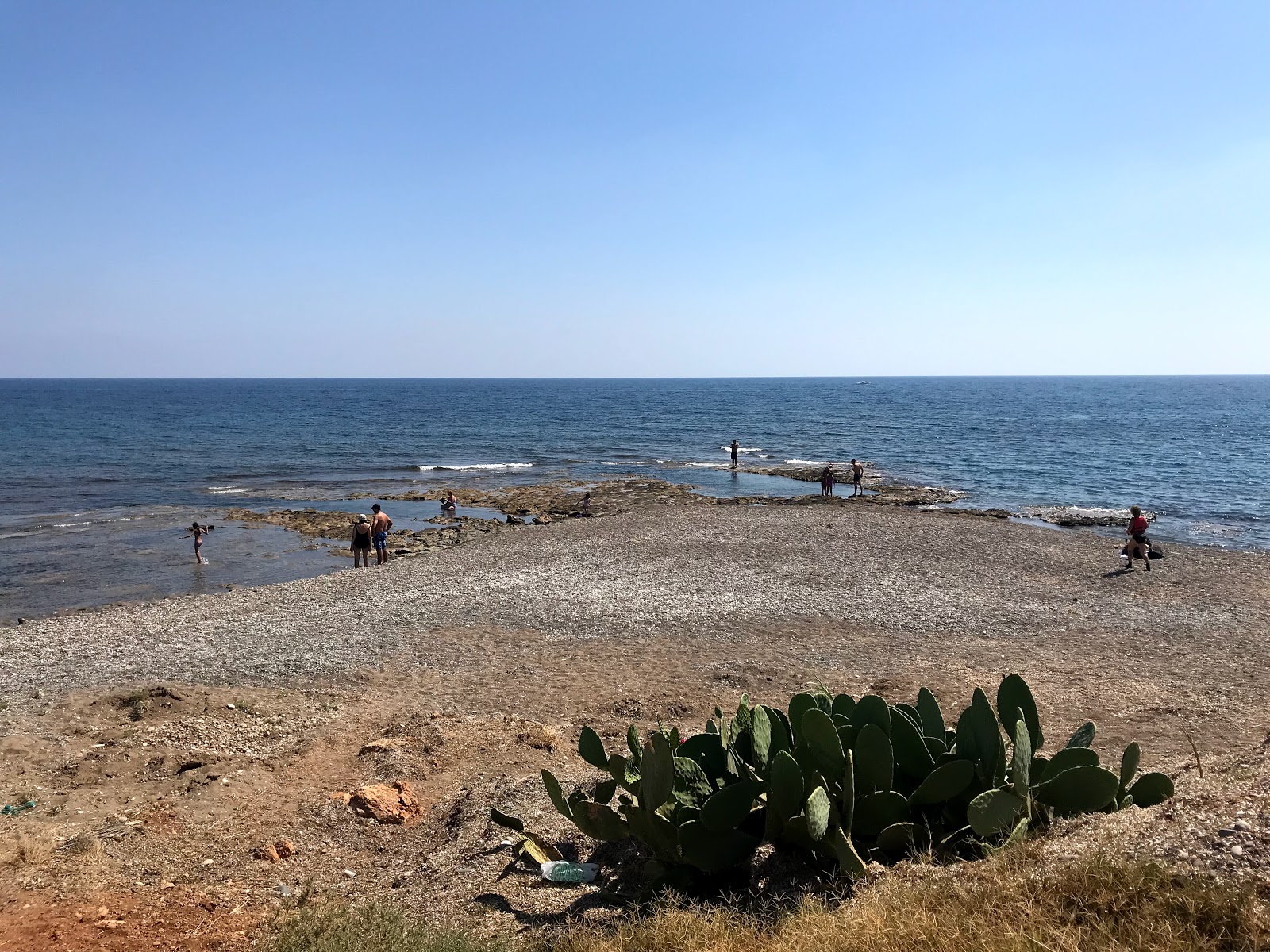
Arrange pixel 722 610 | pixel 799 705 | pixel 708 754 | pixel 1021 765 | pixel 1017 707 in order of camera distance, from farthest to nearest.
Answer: pixel 722 610 < pixel 799 705 < pixel 708 754 < pixel 1017 707 < pixel 1021 765

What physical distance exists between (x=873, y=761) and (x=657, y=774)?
1.49 meters

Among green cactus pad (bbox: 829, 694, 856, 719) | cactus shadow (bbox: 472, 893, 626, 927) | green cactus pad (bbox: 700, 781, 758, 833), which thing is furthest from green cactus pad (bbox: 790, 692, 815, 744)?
cactus shadow (bbox: 472, 893, 626, 927)

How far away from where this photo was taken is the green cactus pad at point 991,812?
5426 millimetres

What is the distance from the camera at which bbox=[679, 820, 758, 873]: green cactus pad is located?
5656 millimetres

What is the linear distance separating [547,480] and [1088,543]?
2576cm

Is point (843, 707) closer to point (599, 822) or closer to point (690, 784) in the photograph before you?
point (690, 784)

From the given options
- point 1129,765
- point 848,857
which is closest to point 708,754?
point 848,857

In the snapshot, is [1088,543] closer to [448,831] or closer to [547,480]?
[448,831]

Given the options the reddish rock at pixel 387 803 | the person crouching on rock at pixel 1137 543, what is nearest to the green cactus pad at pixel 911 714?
the reddish rock at pixel 387 803

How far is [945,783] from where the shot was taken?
5719mm

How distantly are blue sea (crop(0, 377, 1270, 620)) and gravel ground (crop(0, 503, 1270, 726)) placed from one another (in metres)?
5.42

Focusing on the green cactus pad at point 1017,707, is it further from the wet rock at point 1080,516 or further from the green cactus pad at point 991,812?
the wet rock at point 1080,516

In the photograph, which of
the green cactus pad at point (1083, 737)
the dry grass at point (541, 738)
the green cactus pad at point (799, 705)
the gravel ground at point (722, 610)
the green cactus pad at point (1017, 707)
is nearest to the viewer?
the green cactus pad at point (1017, 707)

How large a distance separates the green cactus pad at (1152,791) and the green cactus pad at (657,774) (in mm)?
3417
